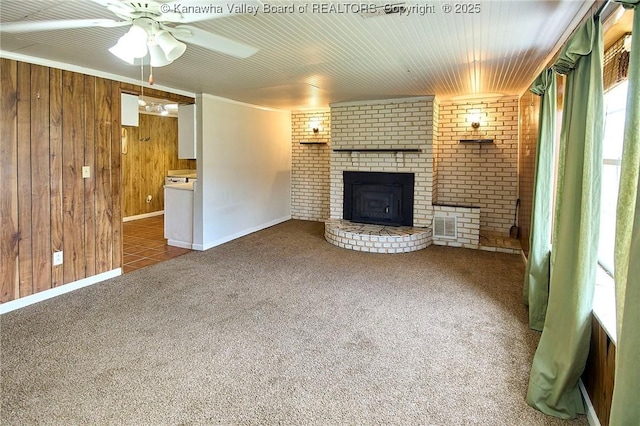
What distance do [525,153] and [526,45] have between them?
2190mm

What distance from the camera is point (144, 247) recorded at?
541cm

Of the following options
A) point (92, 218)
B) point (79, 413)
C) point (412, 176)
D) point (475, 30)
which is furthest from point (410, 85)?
point (79, 413)

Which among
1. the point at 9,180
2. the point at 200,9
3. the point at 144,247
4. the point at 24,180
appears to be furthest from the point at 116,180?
the point at 200,9

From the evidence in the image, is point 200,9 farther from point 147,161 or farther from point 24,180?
point 147,161

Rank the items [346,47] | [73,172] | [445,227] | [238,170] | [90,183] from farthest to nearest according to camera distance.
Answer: [238,170], [445,227], [90,183], [73,172], [346,47]

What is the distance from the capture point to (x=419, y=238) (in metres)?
5.38

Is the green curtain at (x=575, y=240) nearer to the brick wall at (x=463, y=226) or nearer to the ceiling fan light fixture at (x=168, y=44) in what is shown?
the ceiling fan light fixture at (x=168, y=44)

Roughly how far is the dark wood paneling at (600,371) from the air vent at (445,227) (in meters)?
3.62

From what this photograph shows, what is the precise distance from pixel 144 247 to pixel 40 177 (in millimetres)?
2165

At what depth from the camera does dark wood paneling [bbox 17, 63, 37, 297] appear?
323cm

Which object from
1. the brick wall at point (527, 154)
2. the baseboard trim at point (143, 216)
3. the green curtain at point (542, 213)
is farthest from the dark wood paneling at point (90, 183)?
the brick wall at point (527, 154)

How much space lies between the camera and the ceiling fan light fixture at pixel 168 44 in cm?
203

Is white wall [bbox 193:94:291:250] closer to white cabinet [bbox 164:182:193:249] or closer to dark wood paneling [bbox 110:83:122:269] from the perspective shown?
white cabinet [bbox 164:182:193:249]

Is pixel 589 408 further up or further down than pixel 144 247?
further down
